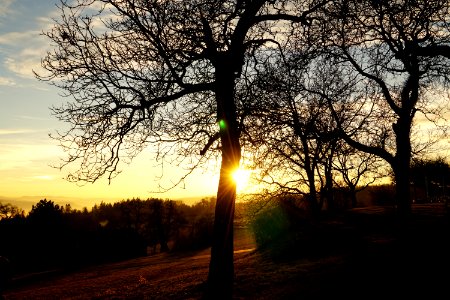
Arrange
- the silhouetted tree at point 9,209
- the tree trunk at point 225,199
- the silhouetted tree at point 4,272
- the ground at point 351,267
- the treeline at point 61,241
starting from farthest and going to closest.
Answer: the silhouetted tree at point 9,209 → the treeline at point 61,241 → the silhouetted tree at point 4,272 → the tree trunk at point 225,199 → the ground at point 351,267

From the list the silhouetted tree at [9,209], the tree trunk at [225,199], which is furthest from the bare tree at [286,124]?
the silhouetted tree at [9,209]

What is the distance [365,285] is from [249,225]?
1561 centimetres

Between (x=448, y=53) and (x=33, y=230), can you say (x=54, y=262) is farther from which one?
(x=448, y=53)

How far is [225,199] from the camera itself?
32.2 ft

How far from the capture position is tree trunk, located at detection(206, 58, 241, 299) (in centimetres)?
955

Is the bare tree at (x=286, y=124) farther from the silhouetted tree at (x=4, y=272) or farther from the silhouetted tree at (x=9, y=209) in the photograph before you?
the silhouetted tree at (x=9, y=209)

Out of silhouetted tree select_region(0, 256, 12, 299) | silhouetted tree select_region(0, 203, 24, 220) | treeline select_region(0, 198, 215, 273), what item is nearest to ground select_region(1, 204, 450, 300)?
silhouetted tree select_region(0, 256, 12, 299)

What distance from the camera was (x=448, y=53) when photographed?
34.9ft

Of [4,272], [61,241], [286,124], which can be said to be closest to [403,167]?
[286,124]

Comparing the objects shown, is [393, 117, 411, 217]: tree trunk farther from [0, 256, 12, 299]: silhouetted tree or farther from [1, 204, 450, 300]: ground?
[0, 256, 12, 299]: silhouetted tree

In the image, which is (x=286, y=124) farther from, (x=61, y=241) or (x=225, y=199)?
(x=61, y=241)

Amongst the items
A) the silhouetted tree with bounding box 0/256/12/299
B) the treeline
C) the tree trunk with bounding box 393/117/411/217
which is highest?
the tree trunk with bounding box 393/117/411/217

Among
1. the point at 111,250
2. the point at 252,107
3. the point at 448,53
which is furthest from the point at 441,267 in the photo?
the point at 111,250

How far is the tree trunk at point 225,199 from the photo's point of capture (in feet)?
31.3
